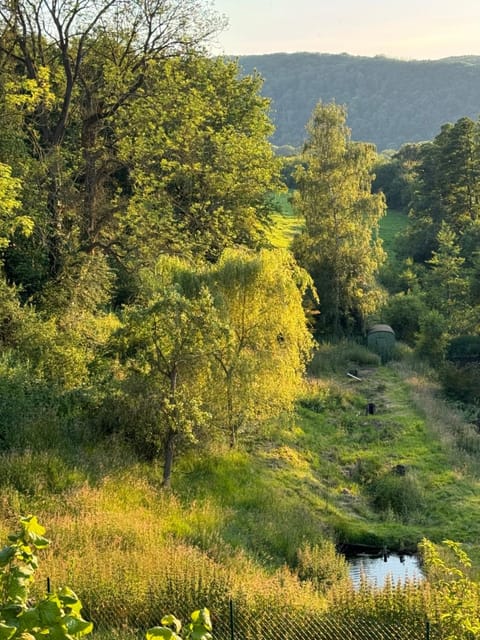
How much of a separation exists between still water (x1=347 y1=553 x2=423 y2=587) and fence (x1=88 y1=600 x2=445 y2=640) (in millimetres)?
4655

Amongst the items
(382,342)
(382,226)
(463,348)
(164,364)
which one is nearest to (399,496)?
A: (164,364)

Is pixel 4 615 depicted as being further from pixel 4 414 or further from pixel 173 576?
pixel 4 414

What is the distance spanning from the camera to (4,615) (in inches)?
155

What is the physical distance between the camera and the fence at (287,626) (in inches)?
388

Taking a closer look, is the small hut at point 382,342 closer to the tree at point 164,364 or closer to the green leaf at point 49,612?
the tree at point 164,364

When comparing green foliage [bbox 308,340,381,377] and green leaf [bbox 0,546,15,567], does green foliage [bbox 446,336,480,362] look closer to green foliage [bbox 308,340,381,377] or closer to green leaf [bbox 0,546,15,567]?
green foliage [bbox 308,340,381,377]

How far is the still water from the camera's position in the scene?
49.9 ft

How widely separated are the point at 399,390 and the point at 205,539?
740 inches

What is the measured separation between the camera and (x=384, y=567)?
623 inches

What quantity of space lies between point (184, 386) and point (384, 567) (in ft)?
21.8

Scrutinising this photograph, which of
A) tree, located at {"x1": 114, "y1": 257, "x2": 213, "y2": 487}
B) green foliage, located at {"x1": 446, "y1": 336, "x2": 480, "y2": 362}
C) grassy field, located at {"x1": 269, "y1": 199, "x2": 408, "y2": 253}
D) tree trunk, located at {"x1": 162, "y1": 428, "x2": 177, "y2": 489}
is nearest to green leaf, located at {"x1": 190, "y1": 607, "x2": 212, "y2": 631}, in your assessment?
tree, located at {"x1": 114, "y1": 257, "x2": 213, "y2": 487}

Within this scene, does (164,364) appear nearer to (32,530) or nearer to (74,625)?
(32,530)

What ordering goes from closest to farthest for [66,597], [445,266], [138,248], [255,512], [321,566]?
[66,597] → [321,566] → [255,512] → [138,248] → [445,266]

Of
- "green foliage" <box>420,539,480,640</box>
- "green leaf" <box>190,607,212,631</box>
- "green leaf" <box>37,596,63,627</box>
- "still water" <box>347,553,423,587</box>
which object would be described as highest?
"green leaf" <box>37,596,63,627</box>
